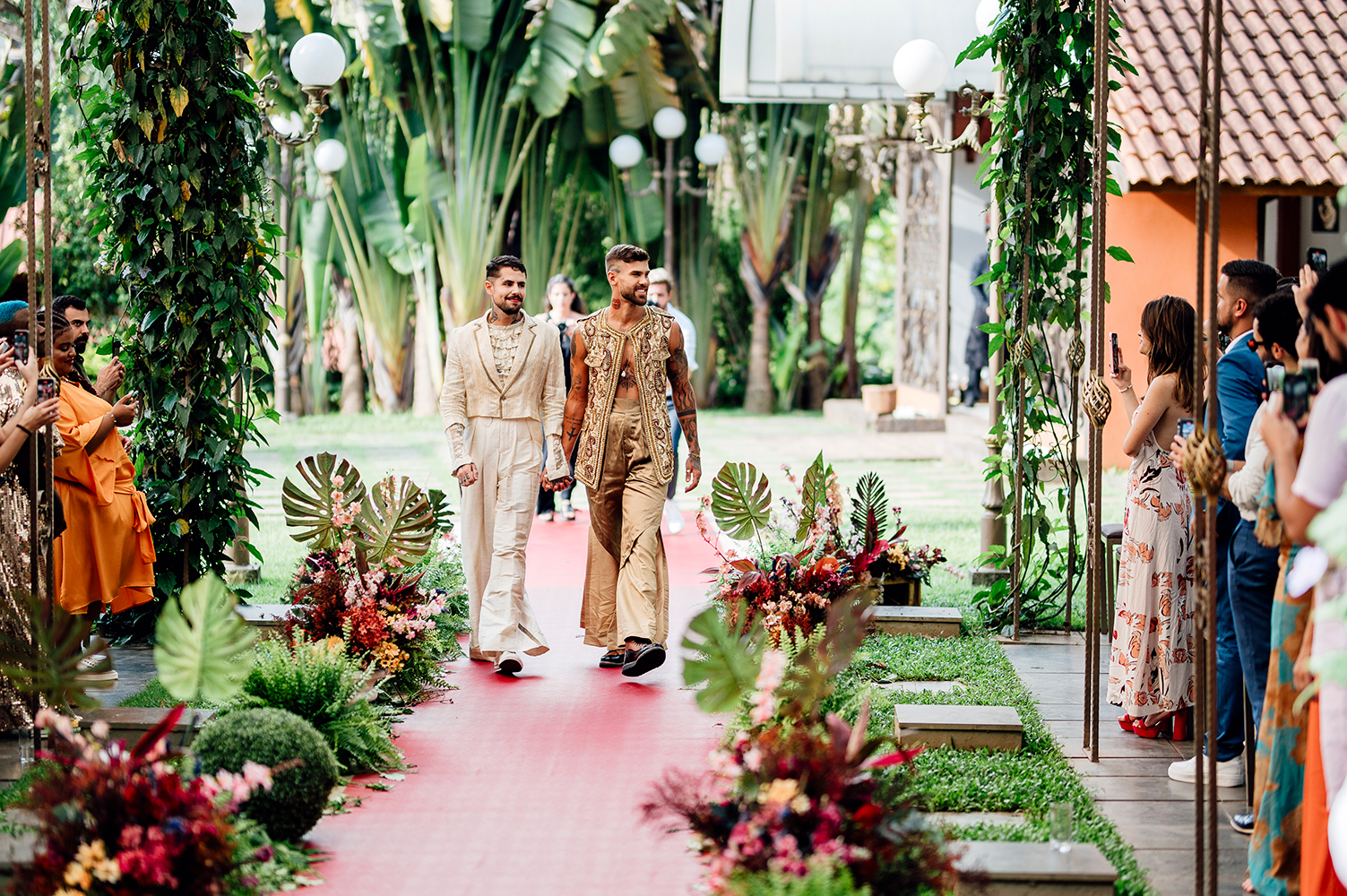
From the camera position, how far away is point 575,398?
7039 mm

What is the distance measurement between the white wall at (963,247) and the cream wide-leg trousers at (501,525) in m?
15.5

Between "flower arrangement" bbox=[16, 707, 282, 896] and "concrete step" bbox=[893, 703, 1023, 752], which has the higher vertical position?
"flower arrangement" bbox=[16, 707, 282, 896]

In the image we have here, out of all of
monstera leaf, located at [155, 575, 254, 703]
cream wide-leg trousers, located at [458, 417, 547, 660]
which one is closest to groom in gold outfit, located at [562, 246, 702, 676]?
cream wide-leg trousers, located at [458, 417, 547, 660]

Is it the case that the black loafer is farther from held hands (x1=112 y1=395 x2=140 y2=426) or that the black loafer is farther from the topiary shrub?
held hands (x1=112 y1=395 x2=140 y2=426)

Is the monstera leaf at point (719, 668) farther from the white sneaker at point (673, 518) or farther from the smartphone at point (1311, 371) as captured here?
the white sneaker at point (673, 518)

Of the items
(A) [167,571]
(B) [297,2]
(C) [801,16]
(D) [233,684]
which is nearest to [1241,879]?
(D) [233,684]

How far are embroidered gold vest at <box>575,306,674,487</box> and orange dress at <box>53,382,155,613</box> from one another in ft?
6.95

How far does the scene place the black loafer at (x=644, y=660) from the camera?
21.9ft

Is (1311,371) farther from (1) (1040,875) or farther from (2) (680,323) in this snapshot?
(2) (680,323)

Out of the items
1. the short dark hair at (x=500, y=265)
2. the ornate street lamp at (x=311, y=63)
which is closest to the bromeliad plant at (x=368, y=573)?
the short dark hair at (x=500, y=265)

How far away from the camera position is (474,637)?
7281mm

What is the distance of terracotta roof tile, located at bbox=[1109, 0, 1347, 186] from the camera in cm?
1370

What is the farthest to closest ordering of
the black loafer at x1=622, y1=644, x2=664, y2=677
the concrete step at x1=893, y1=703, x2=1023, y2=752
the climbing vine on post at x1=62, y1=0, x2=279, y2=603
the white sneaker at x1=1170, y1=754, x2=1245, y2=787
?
1. the climbing vine on post at x1=62, y1=0, x2=279, y2=603
2. the black loafer at x1=622, y1=644, x2=664, y2=677
3. the concrete step at x1=893, y1=703, x2=1023, y2=752
4. the white sneaker at x1=1170, y1=754, x2=1245, y2=787

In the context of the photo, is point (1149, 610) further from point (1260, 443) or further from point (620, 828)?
point (620, 828)
